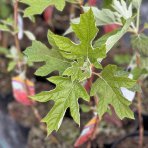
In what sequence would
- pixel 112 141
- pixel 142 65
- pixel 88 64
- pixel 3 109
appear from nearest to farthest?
1. pixel 88 64
2. pixel 142 65
3. pixel 112 141
4. pixel 3 109

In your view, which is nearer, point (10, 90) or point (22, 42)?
point (10, 90)

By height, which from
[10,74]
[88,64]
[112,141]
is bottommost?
[112,141]

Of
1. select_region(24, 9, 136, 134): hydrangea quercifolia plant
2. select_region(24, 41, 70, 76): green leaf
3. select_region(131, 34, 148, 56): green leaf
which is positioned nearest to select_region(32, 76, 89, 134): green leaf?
select_region(24, 9, 136, 134): hydrangea quercifolia plant

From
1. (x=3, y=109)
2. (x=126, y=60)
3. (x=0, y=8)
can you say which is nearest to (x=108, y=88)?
(x=126, y=60)

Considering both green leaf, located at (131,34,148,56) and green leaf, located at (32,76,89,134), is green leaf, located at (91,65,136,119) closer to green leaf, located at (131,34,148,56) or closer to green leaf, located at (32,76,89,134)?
green leaf, located at (32,76,89,134)

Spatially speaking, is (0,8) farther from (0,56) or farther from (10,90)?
(10,90)
